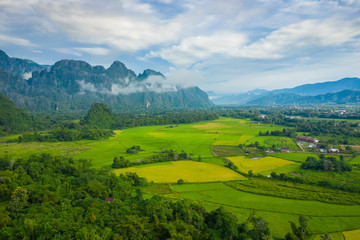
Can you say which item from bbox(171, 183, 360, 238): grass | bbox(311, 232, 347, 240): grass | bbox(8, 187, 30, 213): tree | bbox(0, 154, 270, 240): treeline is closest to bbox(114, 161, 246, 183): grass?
bbox(171, 183, 360, 238): grass

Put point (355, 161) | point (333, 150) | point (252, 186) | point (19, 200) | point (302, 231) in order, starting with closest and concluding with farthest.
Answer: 1. point (302, 231)
2. point (19, 200)
3. point (252, 186)
4. point (355, 161)
5. point (333, 150)

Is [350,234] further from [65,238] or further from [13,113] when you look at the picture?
[13,113]

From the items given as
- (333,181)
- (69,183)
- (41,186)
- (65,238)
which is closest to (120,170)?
(69,183)

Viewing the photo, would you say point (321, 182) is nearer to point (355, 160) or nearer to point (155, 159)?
point (355, 160)

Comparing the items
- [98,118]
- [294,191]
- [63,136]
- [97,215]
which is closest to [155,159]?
[97,215]

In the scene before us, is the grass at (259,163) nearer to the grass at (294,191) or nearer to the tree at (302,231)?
the grass at (294,191)

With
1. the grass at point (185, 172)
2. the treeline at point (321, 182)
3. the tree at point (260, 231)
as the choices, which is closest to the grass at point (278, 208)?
the tree at point (260, 231)

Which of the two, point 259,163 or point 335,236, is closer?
point 335,236
